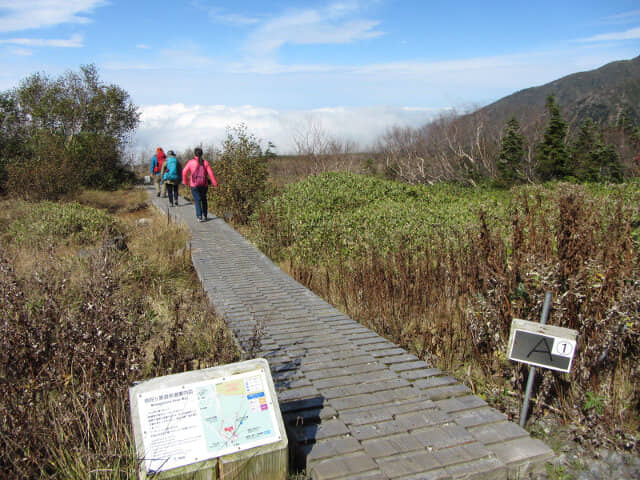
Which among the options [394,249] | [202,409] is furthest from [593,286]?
[394,249]

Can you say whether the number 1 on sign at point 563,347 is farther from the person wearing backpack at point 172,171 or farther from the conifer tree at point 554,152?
the conifer tree at point 554,152

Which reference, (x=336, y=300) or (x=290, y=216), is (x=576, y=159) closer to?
(x=290, y=216)

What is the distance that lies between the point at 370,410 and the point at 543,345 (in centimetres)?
119

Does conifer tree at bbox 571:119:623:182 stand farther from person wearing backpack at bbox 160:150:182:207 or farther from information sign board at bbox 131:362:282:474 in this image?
information sign board at bbox 131:362:282:474

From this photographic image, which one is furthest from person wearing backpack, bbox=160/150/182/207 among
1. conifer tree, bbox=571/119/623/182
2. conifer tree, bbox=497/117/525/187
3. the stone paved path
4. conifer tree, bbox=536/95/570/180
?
conifer tree, bbox=571/119/623/182

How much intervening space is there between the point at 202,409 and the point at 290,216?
848 cm

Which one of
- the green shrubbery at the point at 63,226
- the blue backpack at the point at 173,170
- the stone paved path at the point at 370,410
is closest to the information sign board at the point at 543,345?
the stone paved path at the point at 370,410

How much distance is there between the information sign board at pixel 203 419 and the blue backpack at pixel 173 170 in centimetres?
1240

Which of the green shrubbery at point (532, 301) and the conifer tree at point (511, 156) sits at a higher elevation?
the conifer tree at point (511, 156)

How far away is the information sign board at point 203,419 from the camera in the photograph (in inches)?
94.9

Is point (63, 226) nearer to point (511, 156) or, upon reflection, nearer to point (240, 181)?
point (240, 181)

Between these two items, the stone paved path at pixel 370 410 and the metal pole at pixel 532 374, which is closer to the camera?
the stone paved path at pixel 370 410

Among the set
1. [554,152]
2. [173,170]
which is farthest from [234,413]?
[554,152]

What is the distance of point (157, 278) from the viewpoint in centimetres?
718
